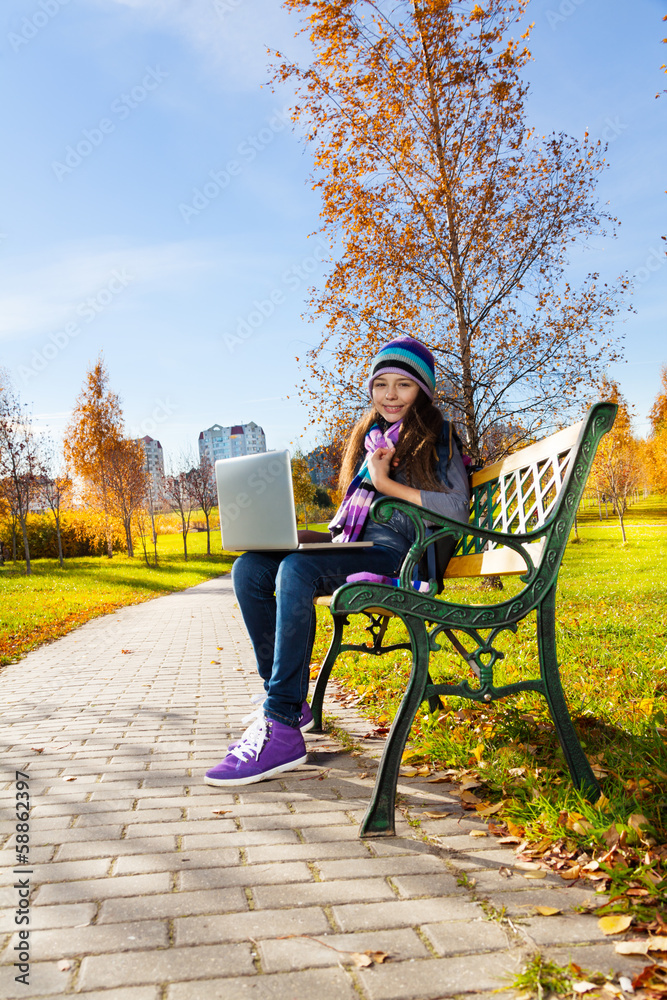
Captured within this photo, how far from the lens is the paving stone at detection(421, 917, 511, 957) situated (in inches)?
68.9

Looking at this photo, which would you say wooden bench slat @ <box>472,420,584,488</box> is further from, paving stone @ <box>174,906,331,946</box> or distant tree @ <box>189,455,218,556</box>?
distant tree @ <box>189,455,218,556</box>

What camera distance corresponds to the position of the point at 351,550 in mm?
3051

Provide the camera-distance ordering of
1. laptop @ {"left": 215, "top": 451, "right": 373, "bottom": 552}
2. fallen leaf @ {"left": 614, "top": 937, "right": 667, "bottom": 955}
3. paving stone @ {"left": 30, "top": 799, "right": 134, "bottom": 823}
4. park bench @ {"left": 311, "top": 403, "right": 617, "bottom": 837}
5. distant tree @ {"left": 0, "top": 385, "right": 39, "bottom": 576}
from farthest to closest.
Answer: distant tree @ {"left": 0, "top": 385, "right": 39, "bottom": 576}
laptop @ {"left": 215, "top": 451, "right": 373, "bottom": 552}
paving stone @ {"left": 30, "top": 799, "right": 134, "bottom": 823}
park bench @ {"left": 311, "top": 403, "right": 617, "bottom": 837}
fallen leaf @ {"left": 614, "top": 937, "right": 667, "bottom": 955}

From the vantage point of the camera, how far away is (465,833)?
2.44 meters

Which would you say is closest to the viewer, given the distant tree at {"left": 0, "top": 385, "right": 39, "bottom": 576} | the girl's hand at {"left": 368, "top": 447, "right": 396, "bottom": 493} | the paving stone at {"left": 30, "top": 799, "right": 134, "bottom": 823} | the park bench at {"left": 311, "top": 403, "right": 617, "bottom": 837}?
the park bench at {"left": 311, "top": 403, "right": 617, "bottom": 837}

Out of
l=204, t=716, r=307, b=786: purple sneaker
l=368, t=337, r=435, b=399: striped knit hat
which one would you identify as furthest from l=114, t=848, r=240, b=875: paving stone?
l=368, t=337, r=435, b=399: striped knit hat

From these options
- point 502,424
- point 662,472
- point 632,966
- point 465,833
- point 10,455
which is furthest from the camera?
point 662,472

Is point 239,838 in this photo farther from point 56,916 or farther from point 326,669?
point 326,669

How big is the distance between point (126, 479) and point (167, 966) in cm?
3164

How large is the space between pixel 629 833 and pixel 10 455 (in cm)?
2721

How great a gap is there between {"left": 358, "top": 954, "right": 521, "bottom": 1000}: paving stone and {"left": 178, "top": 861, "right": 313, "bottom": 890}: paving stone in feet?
1.65

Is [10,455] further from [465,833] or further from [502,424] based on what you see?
[465,833]

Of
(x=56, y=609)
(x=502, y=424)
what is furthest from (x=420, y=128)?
(x=56, y=609)

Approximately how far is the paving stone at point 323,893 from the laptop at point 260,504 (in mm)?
1220
